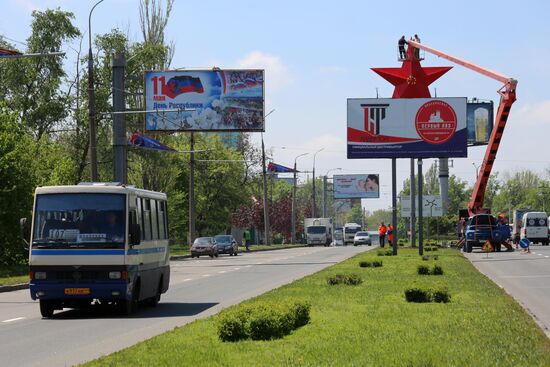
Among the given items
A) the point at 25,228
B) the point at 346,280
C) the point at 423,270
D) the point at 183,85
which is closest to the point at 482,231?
the point at 183,85

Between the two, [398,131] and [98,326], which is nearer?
[98,326]

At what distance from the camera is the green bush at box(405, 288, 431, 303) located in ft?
64.7

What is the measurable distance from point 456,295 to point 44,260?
8.28m

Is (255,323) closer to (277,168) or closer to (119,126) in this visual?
(119,126)

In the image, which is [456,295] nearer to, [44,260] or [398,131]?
[44,260]

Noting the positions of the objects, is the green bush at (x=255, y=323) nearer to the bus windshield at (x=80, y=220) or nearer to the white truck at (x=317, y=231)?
the bus windshield at (x=80, y=220)

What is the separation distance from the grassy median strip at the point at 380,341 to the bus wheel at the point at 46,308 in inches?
194

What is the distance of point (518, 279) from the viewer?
103 ft

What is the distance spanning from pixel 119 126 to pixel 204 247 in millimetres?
18670

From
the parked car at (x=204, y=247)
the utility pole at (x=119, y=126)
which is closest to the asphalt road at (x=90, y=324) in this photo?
the utility pole at (x=119, y=126)

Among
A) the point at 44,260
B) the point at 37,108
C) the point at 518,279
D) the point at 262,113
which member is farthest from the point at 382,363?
the point at 37,108

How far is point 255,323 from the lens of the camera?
1359cm

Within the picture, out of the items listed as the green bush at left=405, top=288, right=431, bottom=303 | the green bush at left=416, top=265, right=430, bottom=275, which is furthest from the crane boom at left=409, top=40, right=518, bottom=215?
the green bush at left=405, top=288, right=431, bottom=303

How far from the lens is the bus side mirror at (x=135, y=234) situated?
803 inches
